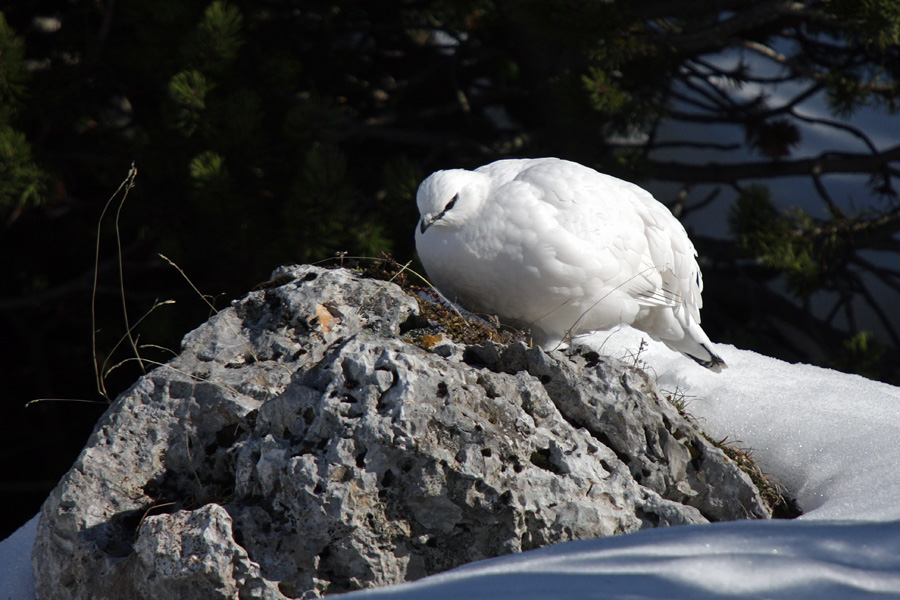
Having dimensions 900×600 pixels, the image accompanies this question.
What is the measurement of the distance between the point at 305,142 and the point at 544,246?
6.01 feet

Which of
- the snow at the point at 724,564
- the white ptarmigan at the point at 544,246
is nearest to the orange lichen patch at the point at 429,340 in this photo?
the white ptarmigan at the point at 544,246

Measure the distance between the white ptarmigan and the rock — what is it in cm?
43

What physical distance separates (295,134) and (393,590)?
280 centimetres

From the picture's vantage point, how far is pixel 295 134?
3594mm

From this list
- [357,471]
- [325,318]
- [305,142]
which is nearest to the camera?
[357,471]

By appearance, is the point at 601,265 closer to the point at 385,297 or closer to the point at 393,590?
the point at 385,297

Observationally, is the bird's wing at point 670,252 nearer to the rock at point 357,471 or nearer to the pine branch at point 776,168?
the rock at point 357,471

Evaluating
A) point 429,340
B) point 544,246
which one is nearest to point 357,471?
point 429,340

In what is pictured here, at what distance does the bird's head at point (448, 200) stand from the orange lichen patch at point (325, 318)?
1.43ft

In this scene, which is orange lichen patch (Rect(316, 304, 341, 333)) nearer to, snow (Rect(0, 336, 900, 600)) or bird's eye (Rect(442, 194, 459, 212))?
bird's eye (Rect(442, 194, 459, 212))

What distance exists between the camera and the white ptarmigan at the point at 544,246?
2.29 m

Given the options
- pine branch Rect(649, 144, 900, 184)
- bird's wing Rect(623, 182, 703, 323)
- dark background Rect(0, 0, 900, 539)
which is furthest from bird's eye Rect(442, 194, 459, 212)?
pine branch Rect(649, 144, 900, 184)

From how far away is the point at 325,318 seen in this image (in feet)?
6.88

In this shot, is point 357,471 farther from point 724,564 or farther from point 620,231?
point 620,231
